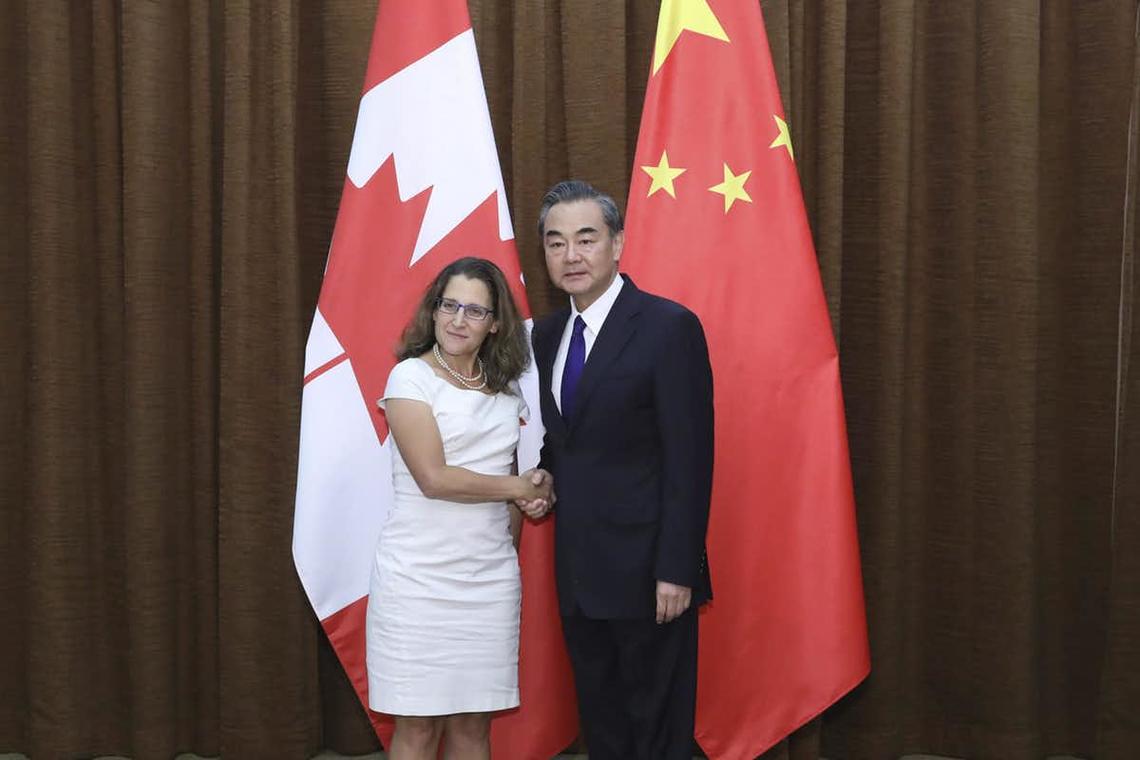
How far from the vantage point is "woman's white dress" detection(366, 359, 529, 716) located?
1.95m

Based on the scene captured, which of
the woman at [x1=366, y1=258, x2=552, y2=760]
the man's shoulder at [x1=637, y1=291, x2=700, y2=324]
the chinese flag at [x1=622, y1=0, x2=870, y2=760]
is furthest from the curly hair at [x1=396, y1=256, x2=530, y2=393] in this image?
the chinese flag at [x1=622, y1=0, x2=870, y2=760]

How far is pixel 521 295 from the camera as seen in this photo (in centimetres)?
238

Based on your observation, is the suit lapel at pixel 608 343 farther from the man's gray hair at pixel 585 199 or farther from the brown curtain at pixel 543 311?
the brown curtain at pixel 543 311

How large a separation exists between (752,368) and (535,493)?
66 cm

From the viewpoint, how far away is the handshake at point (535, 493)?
78.4 inches

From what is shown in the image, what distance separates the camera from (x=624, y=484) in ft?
6.21

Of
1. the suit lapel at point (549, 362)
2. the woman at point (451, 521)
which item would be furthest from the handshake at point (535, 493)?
the suit lapel at point (549, 362)

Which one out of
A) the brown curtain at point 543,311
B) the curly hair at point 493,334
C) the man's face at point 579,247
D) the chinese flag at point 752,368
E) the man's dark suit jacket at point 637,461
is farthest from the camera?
the brown curtain at point 543,311

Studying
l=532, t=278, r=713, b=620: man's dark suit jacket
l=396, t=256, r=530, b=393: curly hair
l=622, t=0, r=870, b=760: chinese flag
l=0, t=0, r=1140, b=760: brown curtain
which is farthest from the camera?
l=0, t=0, r=1140, b=760: brown curtain

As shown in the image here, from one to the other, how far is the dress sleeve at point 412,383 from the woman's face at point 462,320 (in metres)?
0.07

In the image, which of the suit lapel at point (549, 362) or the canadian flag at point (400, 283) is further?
the canadian flag at point (400, 283)

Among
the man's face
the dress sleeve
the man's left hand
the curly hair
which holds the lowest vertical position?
the man's left hand

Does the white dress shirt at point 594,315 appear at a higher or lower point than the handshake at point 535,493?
higher

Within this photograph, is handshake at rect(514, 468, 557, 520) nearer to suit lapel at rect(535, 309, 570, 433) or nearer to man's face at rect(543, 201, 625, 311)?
suit lapel at rect(535, 309, 570, 433)
